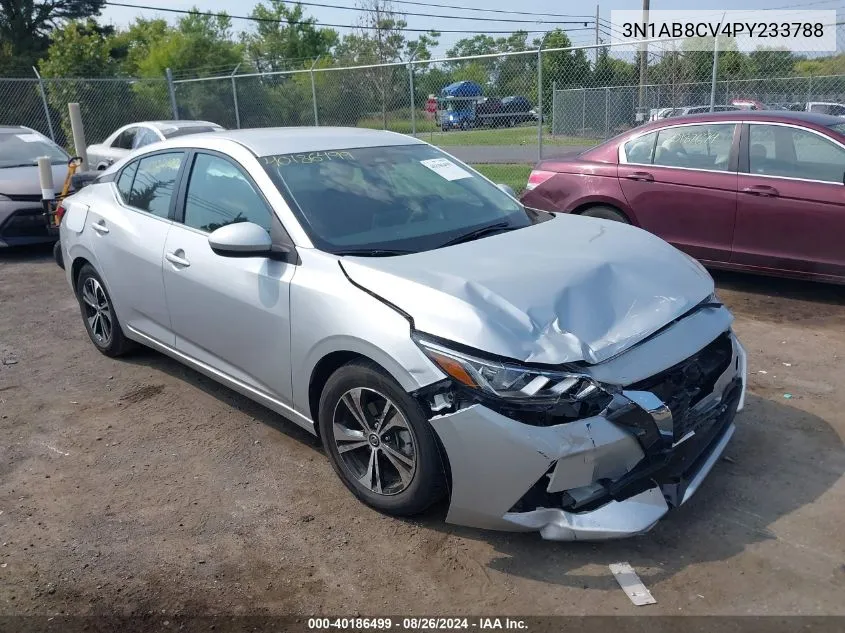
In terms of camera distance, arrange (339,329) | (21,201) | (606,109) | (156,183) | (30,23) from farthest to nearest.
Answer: (30,23) → (606,109) → (21,201) → (156,183) → (339,329)

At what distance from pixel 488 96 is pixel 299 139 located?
998 centimetres

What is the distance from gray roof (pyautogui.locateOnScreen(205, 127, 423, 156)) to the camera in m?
4.13

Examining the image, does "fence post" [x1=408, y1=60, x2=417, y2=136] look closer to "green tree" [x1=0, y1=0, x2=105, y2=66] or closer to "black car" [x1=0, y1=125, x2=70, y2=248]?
"black car" [x1=0, y1=125, x2=70, y2=248]

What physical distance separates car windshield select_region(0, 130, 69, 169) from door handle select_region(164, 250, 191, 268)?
680 centimetres

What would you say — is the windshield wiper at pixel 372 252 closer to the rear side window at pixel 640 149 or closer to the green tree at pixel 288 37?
the rear side window at pixel 640 149

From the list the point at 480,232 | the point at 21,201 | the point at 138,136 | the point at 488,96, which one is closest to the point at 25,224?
the point at 21,201

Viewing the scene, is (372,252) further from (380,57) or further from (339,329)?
(380,57)

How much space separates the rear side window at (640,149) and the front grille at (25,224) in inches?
272

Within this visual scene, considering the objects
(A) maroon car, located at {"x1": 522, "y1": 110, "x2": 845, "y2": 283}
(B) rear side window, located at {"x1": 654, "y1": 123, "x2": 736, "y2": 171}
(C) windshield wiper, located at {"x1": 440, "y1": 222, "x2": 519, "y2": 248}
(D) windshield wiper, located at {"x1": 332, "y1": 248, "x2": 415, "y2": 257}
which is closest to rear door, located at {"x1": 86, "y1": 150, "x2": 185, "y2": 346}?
(D) windshield wiper, located at {"x1": 332, "y1": 248, "x2": 415, "y2": 257}

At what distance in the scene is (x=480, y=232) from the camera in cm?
392

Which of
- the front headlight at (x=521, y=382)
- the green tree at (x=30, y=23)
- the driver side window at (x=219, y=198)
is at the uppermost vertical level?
the green tree at (x=30, y=23)

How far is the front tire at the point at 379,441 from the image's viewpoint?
3039mm

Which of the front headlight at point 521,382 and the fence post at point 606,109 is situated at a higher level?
the fence post at point 606,109

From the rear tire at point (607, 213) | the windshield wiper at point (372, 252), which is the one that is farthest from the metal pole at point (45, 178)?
the windshield wiper at point (372, 252)
